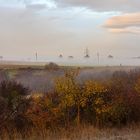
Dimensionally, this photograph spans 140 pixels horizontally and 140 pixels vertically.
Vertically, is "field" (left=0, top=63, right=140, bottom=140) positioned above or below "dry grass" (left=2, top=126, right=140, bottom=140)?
above

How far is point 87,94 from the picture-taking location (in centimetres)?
2447

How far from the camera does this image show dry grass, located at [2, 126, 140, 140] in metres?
19.8

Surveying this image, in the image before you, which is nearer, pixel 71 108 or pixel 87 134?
pixel 87 134

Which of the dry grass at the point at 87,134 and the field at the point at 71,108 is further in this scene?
the field at the point at 71,108

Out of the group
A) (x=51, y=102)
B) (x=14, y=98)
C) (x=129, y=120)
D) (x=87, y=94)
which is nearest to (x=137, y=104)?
(x=129, y=120)

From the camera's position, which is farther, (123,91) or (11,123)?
(123,91)

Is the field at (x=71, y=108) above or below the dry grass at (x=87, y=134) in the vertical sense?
above

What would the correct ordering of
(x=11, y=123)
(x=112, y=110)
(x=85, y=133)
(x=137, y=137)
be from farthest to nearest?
(x=112, y=110), (x=11, y=123), (x=85, y=133), (x=137, y=137)

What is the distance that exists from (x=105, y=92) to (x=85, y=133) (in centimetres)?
427

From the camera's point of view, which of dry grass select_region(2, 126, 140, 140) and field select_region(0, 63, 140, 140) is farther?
field select_region(0, 63, 140, 140)

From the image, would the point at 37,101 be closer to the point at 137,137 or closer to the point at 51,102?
the point at 51,102

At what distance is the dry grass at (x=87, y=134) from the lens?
64.9 feet

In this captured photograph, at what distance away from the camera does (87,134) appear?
2064 cm

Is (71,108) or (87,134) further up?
(71,108)
